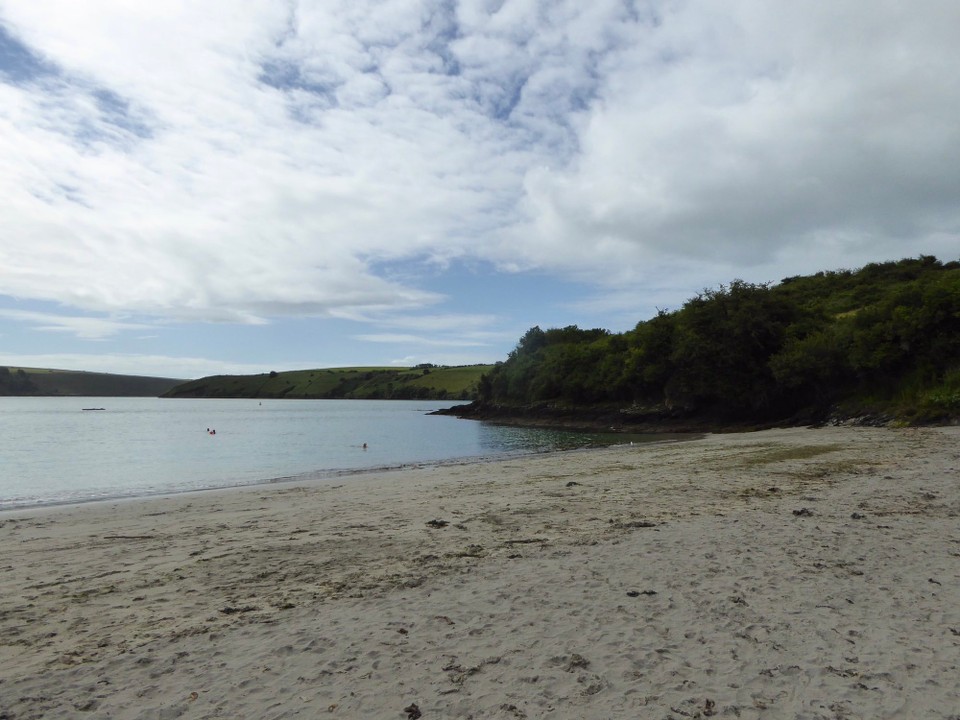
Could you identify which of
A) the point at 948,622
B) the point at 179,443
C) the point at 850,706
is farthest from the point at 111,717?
the point at 179,443

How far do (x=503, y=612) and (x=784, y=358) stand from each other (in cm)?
4523

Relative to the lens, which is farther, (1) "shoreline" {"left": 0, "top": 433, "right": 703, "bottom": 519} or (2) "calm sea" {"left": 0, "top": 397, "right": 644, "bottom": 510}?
(2) "calm sea" {"left": 0, "top": 397, "right": 644, "bottom": 510}

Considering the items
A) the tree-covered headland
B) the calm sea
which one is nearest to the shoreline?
the calm sea

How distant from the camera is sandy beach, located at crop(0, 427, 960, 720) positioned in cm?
465

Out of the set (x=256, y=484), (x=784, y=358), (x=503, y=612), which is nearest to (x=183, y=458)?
(x=256, y=484)

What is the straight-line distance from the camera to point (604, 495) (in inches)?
567

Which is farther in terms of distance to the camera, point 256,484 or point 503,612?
point 256,484

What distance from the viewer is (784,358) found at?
148 ft

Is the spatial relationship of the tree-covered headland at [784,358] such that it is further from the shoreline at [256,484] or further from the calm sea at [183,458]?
the shoreline at [256,484]

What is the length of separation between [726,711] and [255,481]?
72.5 ft

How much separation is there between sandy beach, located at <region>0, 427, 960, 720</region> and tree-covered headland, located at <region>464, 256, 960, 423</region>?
99.4 feet

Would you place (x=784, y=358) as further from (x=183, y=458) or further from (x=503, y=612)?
(x=503, y=612)

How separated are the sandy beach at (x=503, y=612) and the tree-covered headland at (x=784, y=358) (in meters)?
30.3

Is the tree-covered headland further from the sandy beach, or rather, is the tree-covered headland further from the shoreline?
the sandy beach
